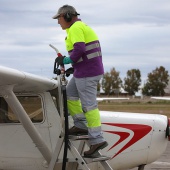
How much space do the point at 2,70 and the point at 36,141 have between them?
1.47 m

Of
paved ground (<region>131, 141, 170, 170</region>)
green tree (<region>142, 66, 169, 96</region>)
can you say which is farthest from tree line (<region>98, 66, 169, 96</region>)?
paved ground (<region>131, 141, 170, 170</region>)

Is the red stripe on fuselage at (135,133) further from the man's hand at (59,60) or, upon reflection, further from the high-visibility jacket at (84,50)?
the man's hand at (59,60)

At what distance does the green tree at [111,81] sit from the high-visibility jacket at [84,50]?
110409 mm

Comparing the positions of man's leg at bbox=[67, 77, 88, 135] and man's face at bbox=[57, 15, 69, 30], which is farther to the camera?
man's leg at bbox=[67, 77, 88, 135]

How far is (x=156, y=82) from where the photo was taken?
119 metres

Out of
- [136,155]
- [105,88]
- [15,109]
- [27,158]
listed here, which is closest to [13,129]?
[27,158]

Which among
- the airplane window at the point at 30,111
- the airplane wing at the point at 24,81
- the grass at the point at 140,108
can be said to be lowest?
the grass at the point at 140,108

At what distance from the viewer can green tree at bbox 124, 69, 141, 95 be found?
11981 centimetres

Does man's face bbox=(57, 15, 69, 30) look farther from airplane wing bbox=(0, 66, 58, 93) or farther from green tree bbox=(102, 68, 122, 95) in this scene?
green tree bbox=(102, 68, 122, 95)

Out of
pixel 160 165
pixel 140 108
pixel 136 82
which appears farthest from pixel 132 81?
pixel 160 165

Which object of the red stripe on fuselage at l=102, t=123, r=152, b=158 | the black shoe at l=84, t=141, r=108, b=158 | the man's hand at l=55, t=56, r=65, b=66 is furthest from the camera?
the red stripe on fuselage at l=102, t=123, r=152, b=158

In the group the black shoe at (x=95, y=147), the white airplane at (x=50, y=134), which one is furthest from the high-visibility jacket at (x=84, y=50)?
the black shoe at (x=95, y=147)

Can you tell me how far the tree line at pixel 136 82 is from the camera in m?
117

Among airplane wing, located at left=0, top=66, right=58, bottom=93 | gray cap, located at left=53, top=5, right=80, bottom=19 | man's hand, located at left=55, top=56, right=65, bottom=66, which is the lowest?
airplane wing, located at left=0, top=66, right=58, bottom=93
